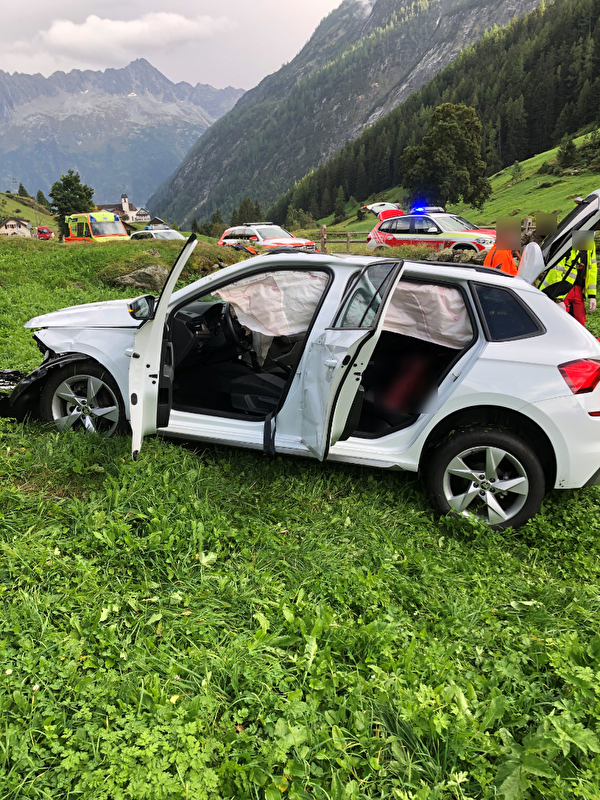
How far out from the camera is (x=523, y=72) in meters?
68.4

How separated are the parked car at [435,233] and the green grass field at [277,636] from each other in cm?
1400

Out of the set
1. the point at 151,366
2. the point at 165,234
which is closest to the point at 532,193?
the point at 165,234

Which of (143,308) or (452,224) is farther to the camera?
(452,224)

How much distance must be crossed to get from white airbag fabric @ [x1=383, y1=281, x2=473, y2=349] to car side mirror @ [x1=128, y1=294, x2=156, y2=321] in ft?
6.13

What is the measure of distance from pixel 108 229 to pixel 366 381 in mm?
21991

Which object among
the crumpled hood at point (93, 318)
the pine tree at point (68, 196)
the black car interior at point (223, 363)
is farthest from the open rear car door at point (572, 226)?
the pine tree at point (68, 196)

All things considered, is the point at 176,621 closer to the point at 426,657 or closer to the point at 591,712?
the point at 426,657

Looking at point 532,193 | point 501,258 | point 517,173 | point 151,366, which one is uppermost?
point 517,173

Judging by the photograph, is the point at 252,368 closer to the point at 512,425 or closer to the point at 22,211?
the point at 512,425

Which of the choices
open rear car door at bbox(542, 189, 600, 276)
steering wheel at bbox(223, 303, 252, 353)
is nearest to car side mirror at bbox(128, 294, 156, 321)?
steering wheel at bbox(223, 303, 252, 353)

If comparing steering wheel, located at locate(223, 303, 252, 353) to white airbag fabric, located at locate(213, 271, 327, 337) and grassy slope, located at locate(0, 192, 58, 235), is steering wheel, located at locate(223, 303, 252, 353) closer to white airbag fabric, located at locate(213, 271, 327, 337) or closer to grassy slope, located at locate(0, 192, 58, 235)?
white airbag fabric, located at locate(213, 271, 327, 337)

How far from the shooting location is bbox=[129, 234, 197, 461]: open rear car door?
10.2ft

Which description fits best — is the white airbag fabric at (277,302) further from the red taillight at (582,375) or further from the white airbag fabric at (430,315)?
the red taillight at (582,375)

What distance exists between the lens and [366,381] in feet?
13.6
